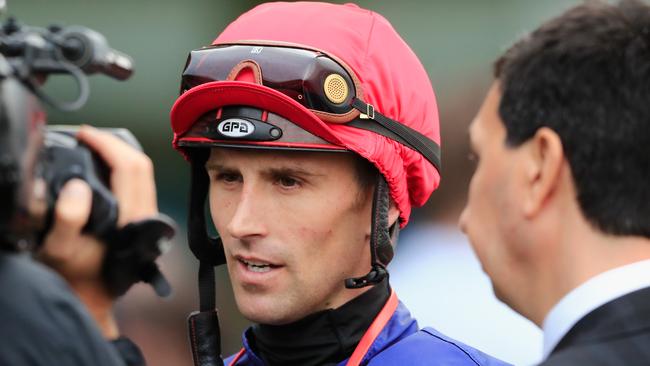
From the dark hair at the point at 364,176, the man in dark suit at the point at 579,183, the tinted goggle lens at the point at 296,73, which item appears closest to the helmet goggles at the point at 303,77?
the tinted goggle lens at the point at 296,73

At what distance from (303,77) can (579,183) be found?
1152 mm

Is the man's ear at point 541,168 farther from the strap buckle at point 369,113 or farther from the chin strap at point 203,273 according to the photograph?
the chin strap at point 203,273

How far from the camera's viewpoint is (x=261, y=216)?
116 inches

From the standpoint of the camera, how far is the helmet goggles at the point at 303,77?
2.97m

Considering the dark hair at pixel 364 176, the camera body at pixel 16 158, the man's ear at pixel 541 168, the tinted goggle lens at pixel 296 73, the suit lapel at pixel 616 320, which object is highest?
the camera body at pixel 16 158

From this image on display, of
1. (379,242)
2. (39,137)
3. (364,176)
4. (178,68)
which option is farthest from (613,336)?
(178,68)

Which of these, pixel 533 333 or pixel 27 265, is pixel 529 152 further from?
pixel 533 333

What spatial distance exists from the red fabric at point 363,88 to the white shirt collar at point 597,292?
112cm

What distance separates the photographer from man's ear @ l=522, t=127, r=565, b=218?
1.97m

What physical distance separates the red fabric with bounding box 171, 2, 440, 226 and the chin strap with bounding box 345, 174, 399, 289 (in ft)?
0.15

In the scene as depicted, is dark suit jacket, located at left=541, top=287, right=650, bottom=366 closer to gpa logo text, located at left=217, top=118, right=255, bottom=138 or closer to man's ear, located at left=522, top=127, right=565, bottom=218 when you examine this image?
man's ear, located at left=522, top=127, right=565, bottom=218

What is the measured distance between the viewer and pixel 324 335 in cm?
301

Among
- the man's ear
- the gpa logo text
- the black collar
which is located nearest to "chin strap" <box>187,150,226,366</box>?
the black collar

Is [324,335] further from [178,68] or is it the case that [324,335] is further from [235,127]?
[178,68]
